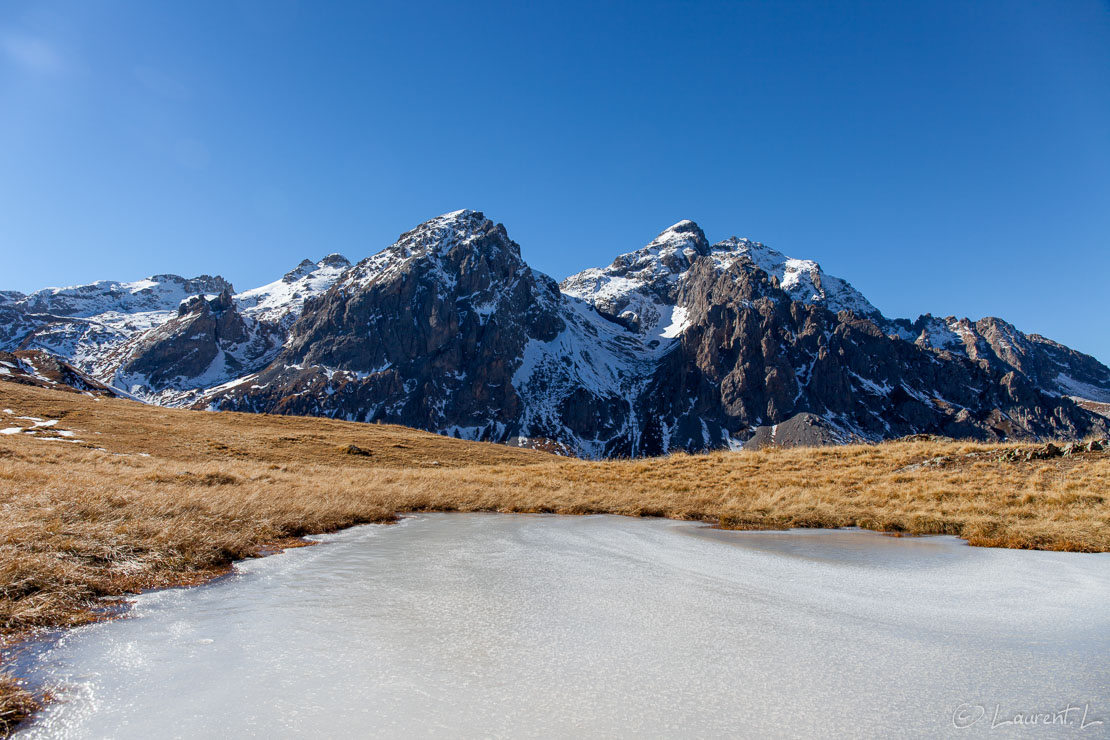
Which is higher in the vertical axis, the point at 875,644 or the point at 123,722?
the point at 875,644

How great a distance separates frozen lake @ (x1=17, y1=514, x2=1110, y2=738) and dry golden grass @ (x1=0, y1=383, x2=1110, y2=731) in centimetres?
97

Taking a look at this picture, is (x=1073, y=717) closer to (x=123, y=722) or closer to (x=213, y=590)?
(x=123, y=722)

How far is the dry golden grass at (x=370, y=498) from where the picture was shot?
6.96m

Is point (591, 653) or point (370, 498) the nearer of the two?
point (591, 653)

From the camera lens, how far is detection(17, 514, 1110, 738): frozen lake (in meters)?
Answer: 3.63

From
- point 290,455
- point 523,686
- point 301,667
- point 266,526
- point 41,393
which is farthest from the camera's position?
point 41,393

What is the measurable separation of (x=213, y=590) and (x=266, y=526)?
408 centimetres

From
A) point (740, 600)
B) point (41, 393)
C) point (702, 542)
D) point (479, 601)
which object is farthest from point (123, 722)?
point (41, 393)

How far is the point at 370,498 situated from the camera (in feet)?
53.4

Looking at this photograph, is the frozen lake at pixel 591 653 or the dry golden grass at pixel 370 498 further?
the dry golden grass at pixel 370 498

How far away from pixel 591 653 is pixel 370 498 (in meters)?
12.9

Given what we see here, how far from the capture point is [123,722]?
3.50 meters

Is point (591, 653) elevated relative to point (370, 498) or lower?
elevated

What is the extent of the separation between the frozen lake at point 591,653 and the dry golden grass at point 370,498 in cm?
97
